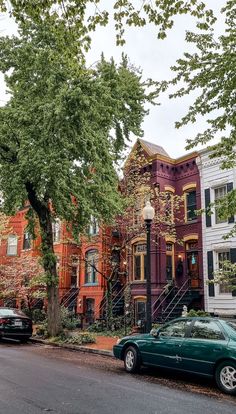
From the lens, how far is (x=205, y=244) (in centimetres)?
2133

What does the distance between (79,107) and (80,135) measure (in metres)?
1.24

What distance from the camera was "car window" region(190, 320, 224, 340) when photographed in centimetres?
820

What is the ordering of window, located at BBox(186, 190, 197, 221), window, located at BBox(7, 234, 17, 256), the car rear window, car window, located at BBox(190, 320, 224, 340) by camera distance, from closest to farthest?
car window, located at BBox(190, 320, 224, 340)
the car rear window
window, located at BBox(186, 190, 197, 221)
window, located at BBox(7, 234, 17, 256)

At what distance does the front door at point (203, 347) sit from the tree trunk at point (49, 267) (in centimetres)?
965

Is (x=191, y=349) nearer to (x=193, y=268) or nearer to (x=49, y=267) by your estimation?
(x=49, y=267)

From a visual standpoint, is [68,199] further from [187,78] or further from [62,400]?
[62,400]

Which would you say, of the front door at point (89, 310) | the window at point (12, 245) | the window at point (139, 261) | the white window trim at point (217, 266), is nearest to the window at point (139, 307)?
the window at point (139, 261)

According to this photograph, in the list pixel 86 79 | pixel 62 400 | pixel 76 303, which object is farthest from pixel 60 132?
pixel 76 303

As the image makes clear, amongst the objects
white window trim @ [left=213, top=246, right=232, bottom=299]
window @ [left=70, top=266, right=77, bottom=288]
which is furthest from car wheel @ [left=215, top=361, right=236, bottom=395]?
window @ [left=70, top=266, right=77, bottom=288]

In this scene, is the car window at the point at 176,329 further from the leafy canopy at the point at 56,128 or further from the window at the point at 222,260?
the window at the point at 222,260

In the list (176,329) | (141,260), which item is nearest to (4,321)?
(141,260)

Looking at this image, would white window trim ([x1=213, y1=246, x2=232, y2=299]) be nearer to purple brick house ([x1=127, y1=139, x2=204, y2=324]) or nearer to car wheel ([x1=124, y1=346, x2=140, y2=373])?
purple brick house ([x1=127, y1=139, x2=204, y2=324])

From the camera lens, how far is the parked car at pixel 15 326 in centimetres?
1648

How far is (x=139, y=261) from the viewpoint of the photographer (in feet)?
77.9
